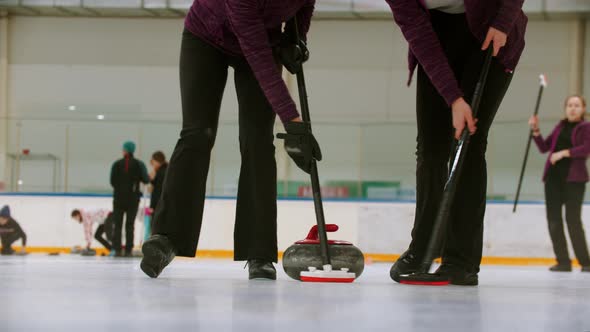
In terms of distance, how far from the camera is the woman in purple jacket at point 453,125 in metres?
2.19

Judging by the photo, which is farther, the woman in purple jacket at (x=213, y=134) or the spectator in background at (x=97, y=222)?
the spectator in background at (x=97, y=222)

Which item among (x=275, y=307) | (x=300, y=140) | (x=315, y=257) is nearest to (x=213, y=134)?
(x=300, y=140)

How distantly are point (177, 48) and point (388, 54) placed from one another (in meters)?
2.86

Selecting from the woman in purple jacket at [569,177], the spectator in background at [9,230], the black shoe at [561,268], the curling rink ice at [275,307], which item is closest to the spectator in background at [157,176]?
the spectator in background at [9,230]

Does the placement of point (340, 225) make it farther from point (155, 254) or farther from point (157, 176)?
point (155, 254)

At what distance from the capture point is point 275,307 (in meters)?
1.36

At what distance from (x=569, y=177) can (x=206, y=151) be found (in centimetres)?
430

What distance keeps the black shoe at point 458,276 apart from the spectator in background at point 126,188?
6556 millimetres

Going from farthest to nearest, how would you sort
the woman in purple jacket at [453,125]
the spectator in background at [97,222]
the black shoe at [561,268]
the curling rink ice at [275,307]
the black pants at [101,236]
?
the spectator in background at [97,222], the black pants at [101,236], the black shoe at [561,268], the woman in purple jacket at [453,125], the curling rink ice at [275,307]

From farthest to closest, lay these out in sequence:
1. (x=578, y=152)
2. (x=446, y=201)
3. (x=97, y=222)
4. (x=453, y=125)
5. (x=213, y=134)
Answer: (x=97, y=222) < (x=578, y=152) < (x=213, y=134) < (x=453, y=125) < (x=446, y=201)

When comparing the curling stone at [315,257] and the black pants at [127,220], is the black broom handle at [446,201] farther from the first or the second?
the black pants at [127,220]

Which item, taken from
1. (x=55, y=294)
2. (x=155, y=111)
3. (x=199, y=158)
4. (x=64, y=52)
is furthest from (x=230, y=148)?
(x=55, y=294)

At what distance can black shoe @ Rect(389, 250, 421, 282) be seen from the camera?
2.20 m

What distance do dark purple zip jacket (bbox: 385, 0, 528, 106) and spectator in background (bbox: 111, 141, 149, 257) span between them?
656 cm
